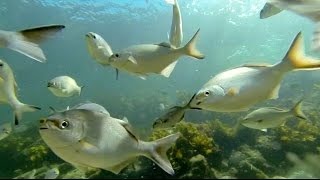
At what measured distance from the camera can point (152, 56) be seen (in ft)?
13.2

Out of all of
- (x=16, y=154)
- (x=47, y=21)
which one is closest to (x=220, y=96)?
(x=16, y=154)

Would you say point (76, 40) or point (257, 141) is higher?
point (257, 141)

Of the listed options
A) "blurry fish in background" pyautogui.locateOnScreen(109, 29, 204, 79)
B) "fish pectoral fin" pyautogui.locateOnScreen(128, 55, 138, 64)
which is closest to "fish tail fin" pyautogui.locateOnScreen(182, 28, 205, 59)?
"blurry fish in background" pyautogui.locateOnScreen(109, 29, 204, 79)

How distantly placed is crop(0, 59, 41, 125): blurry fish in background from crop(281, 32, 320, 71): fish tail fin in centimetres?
279

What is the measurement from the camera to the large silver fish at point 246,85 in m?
3.11

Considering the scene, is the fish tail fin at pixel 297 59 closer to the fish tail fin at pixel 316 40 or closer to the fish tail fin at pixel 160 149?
the fish tail fin at pixel 316 40

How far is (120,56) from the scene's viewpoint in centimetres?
409

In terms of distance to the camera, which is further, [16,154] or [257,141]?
[16,154]

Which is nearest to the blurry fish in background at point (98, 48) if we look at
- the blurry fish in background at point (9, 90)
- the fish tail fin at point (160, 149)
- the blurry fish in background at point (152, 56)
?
the blurry fish in background at point (152, 56)

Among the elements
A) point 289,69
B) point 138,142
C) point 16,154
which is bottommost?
point 16,154

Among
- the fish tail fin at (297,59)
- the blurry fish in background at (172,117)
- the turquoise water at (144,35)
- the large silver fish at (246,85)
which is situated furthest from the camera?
the turquoise water at (144,35)

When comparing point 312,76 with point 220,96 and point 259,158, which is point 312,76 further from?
point 220,96

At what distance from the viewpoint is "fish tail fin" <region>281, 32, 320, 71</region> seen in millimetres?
2957

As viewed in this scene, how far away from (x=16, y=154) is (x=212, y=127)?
19.7 feet
